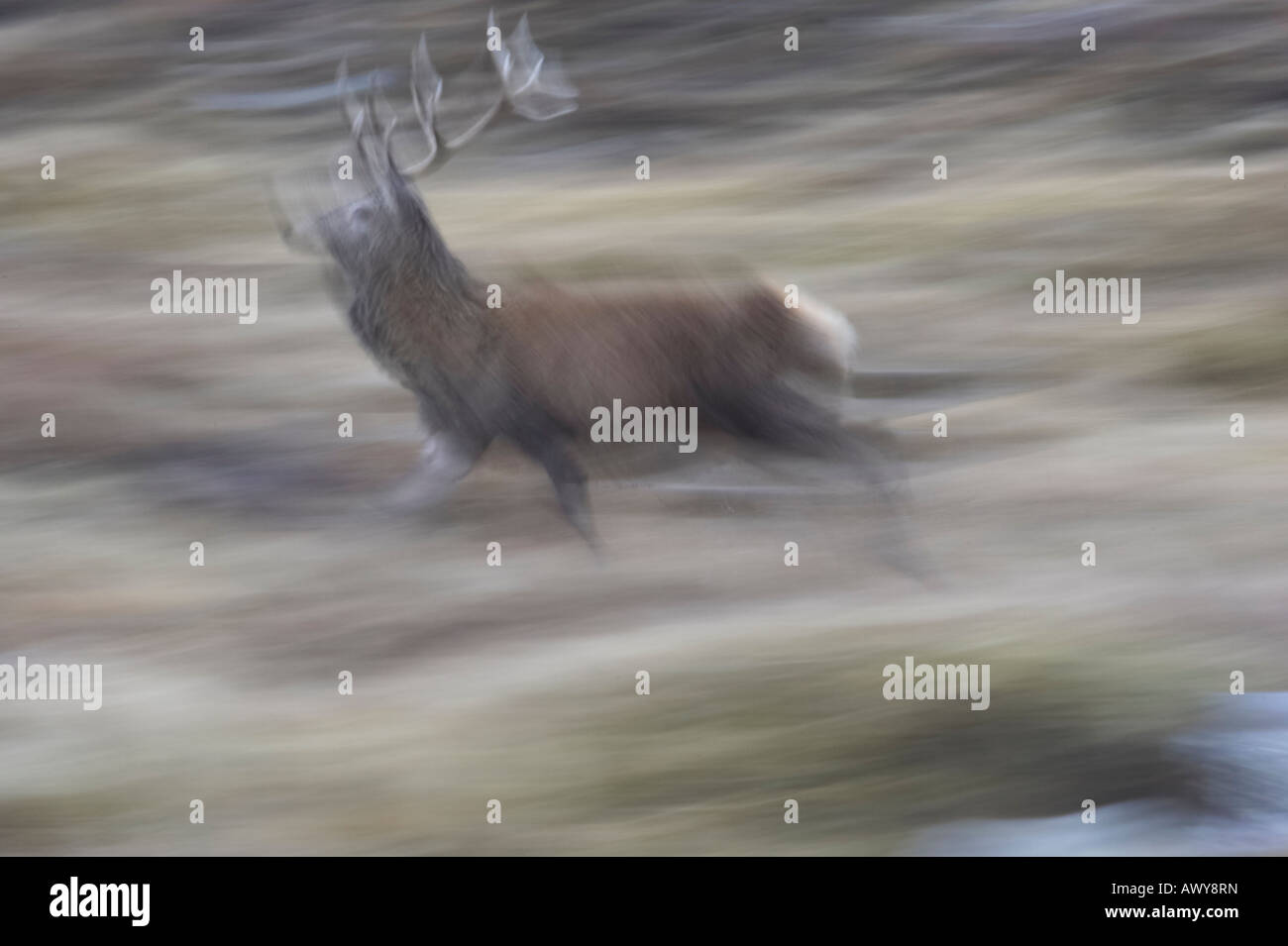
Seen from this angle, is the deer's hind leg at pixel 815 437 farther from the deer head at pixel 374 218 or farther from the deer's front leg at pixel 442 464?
the deer head at pixel 374 218

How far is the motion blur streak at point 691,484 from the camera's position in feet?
15.9

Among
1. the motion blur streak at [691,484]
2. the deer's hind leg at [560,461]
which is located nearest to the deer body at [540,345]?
the deer's hind leg at [560,461]

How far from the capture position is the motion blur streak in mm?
4859

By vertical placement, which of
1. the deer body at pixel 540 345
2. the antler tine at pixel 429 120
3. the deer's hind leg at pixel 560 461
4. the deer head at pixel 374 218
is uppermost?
the antler tine at pixel 429 120

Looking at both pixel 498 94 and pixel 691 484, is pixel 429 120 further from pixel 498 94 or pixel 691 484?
pixel 691 484

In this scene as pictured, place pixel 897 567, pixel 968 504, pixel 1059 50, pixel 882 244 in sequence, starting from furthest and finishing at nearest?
pixel 1059 50
pixel 882 244
pixel 968 504
pixel 897 567

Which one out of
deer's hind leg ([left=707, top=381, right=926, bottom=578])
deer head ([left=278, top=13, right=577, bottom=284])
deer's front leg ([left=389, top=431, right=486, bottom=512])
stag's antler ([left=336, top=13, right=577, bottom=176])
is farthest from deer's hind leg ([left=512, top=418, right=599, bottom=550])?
stag's antler ([left=336, top=13, right=577, bottom=176])

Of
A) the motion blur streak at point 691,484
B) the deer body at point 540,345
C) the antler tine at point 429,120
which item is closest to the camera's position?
the motion blur streak at point 691,484

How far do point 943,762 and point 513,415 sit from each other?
1748 mm

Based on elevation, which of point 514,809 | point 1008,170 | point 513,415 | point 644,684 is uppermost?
point 1008,170

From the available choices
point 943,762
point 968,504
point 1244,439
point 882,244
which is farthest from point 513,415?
point 882,244

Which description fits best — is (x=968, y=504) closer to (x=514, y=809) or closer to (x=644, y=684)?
(x=644, y=684)

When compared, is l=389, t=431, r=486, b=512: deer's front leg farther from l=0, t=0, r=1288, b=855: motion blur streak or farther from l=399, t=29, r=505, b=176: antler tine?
l=399, t=29, r=505, b=176: antler tine

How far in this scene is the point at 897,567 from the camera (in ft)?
20.6
